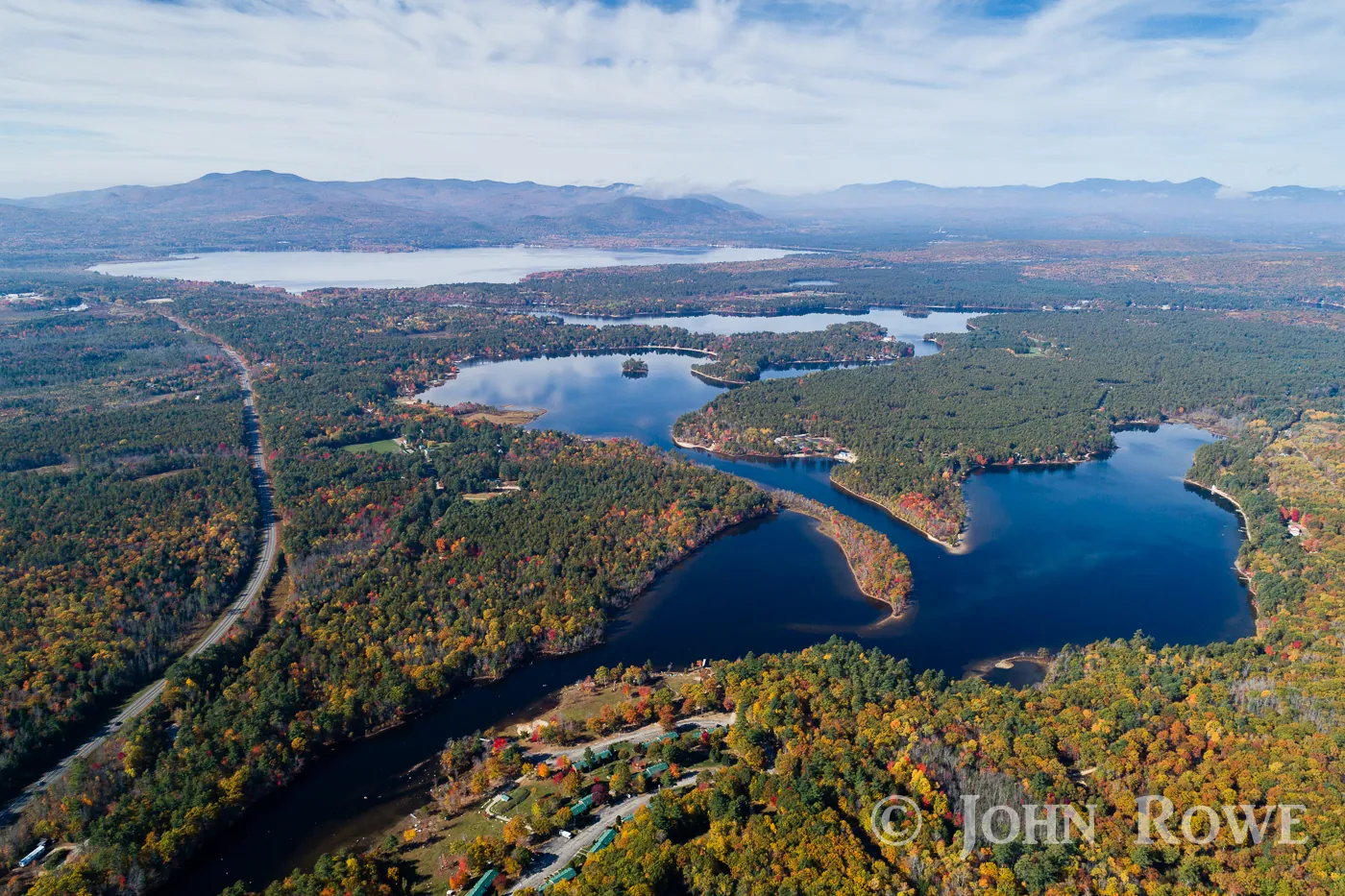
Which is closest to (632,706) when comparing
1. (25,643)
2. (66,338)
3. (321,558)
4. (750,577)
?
(750,577)

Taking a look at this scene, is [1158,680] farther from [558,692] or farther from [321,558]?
[321,558]

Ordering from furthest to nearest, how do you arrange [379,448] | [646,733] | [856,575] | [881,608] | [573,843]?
[379,448] < [856,575] < [881,608] < [646,733] < [573,843]

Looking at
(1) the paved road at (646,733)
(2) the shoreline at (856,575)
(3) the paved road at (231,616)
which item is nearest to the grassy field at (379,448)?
(3) the paved road at (231,616)

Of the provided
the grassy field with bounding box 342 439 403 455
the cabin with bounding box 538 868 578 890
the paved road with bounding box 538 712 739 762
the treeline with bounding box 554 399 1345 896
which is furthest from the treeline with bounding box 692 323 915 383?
the cabin with bounding box 538 868 578 890

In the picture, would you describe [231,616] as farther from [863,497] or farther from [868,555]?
[863,497]

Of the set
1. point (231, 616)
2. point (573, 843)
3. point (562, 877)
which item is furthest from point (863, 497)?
point (231, 616)

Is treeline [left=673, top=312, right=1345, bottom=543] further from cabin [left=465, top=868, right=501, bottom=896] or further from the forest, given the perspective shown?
the forest

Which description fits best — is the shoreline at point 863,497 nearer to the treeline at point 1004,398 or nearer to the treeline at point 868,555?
the treeline at point 1004,398
